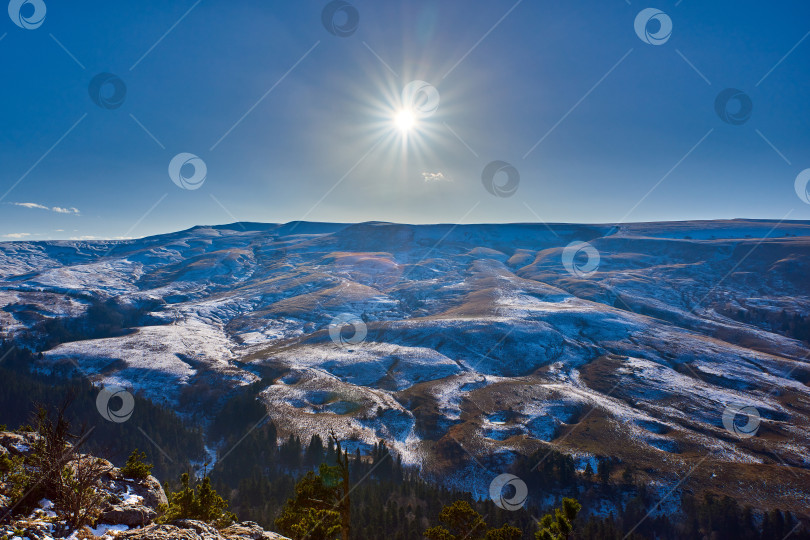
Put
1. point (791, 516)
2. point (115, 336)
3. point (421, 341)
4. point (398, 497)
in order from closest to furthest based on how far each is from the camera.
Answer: point (791, 516) < point (398, 497) < point (421, 341) < point (115, 336)

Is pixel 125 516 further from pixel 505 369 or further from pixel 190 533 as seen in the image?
pixel 505 369

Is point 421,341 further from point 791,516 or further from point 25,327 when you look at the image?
point 25,327

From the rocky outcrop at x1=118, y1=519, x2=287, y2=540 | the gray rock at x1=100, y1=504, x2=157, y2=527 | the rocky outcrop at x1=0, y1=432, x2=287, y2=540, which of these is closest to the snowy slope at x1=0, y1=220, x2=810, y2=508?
the rocky outcrop at x1=0, y1=432, x2=287, y2=540

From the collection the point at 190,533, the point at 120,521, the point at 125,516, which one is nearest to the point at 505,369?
the point at 125,516

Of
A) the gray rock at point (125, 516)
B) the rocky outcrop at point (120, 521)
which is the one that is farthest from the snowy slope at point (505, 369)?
the gray rock at point (125, 516)

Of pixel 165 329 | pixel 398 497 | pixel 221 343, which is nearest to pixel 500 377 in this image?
pixel 398 497

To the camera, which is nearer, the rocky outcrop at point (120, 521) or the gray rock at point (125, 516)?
the rocky outcrop at point (120, 521)

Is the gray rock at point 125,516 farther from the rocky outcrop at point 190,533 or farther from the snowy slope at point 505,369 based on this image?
the snowy slope at point 505,369

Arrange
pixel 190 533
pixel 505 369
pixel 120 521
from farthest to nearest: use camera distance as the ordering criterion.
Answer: pixel 505 369 → pixel 120 521 → pixel 190 533
